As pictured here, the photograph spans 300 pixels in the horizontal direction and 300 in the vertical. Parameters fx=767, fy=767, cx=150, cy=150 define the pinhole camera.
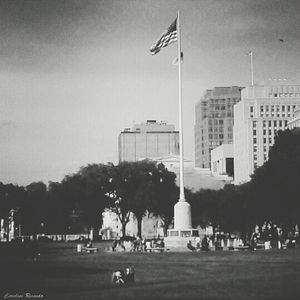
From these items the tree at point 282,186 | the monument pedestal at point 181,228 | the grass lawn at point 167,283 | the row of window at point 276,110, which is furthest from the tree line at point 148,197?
the row of window at point 276,110

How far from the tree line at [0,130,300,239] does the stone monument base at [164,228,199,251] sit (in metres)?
12.8

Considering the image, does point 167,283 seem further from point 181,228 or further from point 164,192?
point 164,192

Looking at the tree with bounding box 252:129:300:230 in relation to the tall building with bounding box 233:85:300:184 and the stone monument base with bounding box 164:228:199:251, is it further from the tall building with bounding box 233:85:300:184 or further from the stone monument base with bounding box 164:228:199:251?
the tall building with bounding box 233:85:300:184

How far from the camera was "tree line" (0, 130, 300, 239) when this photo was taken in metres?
78.8

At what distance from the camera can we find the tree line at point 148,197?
258ft

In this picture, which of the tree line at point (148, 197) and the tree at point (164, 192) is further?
the tree at point (164, 192)

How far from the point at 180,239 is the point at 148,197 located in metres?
34.9

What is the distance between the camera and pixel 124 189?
4144 inches

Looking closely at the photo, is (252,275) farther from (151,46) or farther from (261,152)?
(261,152)

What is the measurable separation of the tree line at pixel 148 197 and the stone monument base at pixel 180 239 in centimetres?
1281

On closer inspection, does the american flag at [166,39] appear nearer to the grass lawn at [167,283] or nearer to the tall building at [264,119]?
the grass lawn at [167,283]

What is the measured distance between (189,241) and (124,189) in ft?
135

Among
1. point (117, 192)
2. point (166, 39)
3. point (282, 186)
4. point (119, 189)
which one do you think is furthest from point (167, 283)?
point (117, 192)

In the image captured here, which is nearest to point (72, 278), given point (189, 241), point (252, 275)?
point (252, 275)
